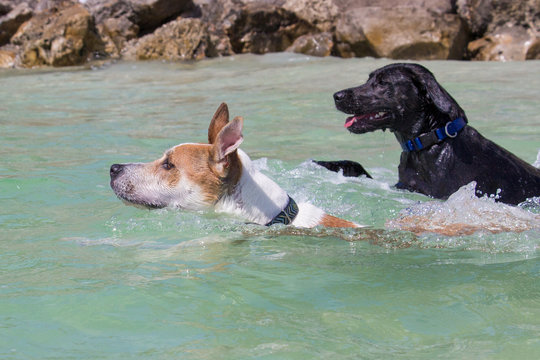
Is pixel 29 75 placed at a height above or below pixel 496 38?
below

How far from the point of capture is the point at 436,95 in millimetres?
6285

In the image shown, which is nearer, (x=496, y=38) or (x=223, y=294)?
(x=223, y=294)

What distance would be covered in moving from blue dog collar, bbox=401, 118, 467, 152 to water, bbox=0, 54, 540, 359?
0.49 metres

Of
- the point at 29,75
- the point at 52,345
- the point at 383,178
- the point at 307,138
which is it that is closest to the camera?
the point at 52,345

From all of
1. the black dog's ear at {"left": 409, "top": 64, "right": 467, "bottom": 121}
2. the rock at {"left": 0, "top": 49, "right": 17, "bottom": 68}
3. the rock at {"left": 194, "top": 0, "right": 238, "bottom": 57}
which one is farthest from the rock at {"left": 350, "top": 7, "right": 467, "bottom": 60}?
the black dog's ear at {"left": 409, "top": 64, "right": 467, "bottom": 121}

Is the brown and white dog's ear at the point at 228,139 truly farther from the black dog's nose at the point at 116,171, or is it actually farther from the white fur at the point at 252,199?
the black dog's nose at the point at 116,171

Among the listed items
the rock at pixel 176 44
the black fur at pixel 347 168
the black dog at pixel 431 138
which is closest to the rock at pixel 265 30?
the rock at pixel 176 44

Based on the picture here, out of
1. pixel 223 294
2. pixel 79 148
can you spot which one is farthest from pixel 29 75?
pixel 223 294

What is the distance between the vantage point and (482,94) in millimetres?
11469

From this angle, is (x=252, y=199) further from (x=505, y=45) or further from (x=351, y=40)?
(x=505, y=45)

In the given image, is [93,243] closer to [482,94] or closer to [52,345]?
[52,345]

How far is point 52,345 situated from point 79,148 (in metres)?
5.26

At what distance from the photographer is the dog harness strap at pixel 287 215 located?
16.4ft

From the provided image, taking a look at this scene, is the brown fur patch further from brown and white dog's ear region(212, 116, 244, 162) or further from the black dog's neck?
the black dog's neck
